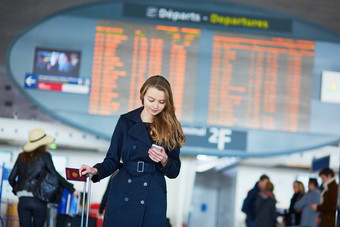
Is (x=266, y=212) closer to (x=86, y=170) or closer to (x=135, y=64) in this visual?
(x=135, y=64)

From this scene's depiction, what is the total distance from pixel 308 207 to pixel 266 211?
66cm

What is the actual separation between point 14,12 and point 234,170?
29.0 feet

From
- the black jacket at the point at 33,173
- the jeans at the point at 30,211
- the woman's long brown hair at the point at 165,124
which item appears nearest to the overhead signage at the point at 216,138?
the black jacket at the point at 33,173

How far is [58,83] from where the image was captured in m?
8.25

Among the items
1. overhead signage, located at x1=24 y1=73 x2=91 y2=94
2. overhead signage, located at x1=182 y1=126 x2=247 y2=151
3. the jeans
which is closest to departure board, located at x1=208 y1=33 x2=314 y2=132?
overhead signage, located at x1=182 y1=126 x2=247 y2=151

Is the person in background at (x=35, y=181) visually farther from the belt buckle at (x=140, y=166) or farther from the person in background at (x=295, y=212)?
the person in background at (x=295, y=212)

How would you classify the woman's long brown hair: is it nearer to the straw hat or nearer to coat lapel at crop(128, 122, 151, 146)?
coat lapel at crop(128, 122, 151, 146)

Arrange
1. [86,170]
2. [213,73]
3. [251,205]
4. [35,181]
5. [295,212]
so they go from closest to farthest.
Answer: [86,170] < [35,181] < [213,73] < [295,212] < [251,205]

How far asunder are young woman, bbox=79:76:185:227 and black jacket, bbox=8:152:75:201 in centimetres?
256

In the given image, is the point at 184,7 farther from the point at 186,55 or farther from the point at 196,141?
the point at 196,141

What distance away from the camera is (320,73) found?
855cm

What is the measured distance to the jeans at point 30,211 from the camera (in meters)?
5.77

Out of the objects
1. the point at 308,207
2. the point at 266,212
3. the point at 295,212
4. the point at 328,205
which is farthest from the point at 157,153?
the point at 295,212

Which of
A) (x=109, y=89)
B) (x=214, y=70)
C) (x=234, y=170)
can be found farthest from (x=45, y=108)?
(x=234, y=170)
